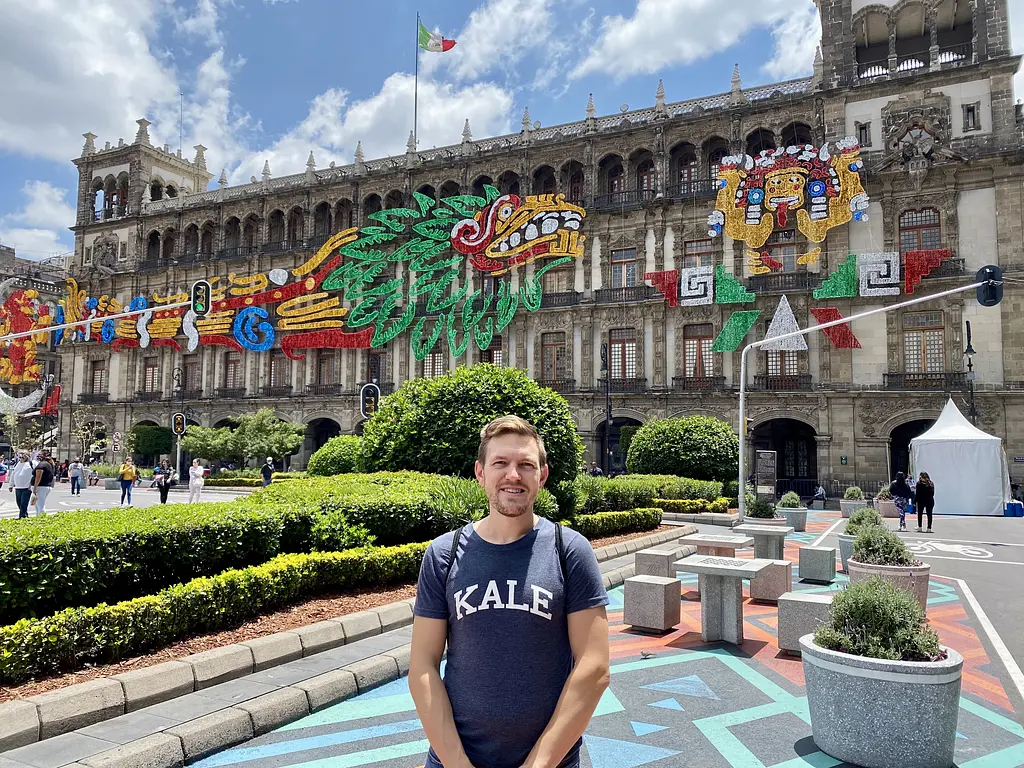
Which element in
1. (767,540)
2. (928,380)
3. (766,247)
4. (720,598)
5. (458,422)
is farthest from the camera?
(766,247)

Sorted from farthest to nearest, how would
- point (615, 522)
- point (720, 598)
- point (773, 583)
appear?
point (615, 522), point (773, 583), point (720, 598)

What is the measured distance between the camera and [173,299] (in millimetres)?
43812

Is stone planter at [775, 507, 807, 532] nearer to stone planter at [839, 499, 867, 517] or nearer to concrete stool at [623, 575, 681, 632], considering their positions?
stone planter at [839, 499, 867, 517]

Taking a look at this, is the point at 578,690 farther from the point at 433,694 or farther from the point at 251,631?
the point at 251,631

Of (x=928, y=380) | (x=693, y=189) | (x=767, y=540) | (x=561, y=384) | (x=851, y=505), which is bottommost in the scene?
(x=851, y=505)

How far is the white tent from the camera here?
23.0 m

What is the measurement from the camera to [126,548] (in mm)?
6348

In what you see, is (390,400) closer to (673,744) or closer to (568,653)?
(673,744)

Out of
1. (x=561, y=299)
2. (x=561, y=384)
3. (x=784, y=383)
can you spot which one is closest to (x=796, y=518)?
(x=784, y=383)

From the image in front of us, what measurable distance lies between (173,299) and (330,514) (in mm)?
39859

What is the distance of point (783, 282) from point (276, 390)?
2674 centimetres

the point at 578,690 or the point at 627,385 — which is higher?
the point at 627,385

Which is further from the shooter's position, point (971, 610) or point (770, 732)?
point (971, 610)

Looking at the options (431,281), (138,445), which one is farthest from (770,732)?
(138,445)
